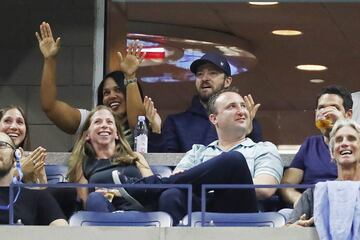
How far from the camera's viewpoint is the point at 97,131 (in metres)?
16.5

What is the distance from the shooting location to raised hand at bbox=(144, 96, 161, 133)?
17.5 metres

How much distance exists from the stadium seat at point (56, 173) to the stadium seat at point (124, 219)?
5.30ft

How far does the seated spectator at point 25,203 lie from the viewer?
1529cm

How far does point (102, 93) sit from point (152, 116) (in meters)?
0.49

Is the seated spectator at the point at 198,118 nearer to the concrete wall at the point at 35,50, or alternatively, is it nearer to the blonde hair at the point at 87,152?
the blonde hair at the point at 87,152

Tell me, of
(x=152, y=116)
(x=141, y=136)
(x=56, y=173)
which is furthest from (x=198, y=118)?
(x=56, y=173)

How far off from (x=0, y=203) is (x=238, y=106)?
2.23m

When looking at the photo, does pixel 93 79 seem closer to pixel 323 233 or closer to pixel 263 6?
pixel 263 6

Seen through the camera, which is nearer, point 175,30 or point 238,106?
point 238,106

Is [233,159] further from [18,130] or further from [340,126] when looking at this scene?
[18,130]

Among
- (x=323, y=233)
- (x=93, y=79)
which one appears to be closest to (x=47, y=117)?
(x=93, y=79)

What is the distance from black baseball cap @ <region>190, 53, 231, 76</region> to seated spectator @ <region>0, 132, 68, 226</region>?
247 cm

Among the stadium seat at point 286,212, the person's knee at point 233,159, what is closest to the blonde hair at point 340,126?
→ the stadium seat at point 286,212

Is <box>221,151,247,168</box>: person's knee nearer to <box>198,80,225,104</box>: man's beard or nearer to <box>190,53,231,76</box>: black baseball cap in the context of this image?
<box>198,80,225,104</box>: man's beard
